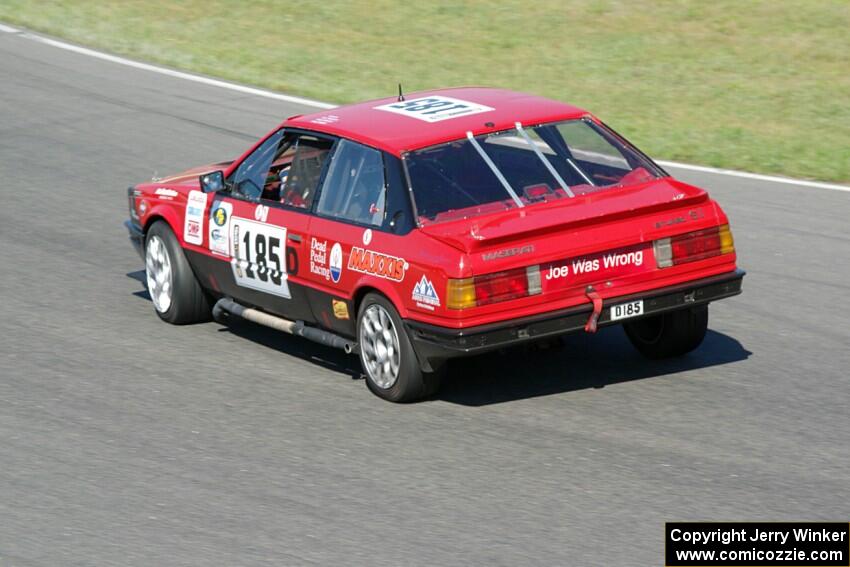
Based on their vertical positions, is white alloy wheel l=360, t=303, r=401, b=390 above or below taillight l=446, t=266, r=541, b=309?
below

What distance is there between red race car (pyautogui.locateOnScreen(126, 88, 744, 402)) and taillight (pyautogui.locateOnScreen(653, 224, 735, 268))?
11 millimetres

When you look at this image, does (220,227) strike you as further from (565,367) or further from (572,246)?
(572,246)

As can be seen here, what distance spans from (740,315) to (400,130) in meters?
2.90

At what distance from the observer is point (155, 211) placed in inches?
408

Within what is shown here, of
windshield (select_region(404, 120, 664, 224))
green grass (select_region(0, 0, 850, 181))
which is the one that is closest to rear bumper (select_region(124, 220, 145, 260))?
windshield (select_region(404, 120, 664, 224))

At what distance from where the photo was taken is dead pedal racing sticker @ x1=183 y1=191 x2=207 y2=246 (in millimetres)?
9906

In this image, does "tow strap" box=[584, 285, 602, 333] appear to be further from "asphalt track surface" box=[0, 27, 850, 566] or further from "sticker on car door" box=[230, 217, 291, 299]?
"sticker on car door" box=[230, 217, 291, 299]

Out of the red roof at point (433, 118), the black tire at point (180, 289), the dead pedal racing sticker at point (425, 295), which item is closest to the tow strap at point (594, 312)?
the dead pedal racing sticker at point (425, 295)

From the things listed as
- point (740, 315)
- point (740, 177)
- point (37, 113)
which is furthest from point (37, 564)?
point (37, 113)

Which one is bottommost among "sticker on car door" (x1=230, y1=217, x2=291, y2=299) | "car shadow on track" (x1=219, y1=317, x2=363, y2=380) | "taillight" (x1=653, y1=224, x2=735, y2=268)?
"car shadow on track" (x1=219, y1=317, x2=363, y2=380)

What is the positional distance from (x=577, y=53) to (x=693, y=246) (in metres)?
11.7

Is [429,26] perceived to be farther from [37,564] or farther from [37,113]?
[37,564]

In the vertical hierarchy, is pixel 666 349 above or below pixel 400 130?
below

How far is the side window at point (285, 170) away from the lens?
899 centimetres
